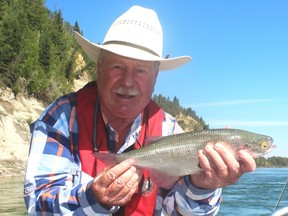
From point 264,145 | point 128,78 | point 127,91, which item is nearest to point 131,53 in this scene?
point 128,78

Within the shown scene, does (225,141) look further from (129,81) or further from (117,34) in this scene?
(117,34)

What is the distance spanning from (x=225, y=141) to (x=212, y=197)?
0.44m

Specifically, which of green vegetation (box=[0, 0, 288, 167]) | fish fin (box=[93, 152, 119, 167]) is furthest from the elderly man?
green vegetation (box=[0, 0, 288, 167])

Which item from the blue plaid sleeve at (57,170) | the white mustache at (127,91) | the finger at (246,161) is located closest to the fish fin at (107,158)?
the blue plaid sleeve at (57,170)

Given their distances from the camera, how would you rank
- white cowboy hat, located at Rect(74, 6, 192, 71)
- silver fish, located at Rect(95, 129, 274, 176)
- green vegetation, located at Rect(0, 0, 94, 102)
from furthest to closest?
green vegetation, located at Rect(0, 0, 94, 102) → white cowboy hat, located at Rect(74, 6, 192, 71) → silver fish, located at Rect(95, 129, 274, 176)

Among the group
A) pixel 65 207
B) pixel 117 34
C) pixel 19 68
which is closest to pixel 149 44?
pixel 117 34

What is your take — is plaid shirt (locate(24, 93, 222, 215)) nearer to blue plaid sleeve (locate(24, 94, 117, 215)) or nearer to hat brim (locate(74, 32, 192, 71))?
blue plaid sleeve (locate(24, 94, 117, 215))

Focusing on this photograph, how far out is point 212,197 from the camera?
133 inches

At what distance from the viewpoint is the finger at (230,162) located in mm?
3045

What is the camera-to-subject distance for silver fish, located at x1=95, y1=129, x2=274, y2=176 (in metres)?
3.39

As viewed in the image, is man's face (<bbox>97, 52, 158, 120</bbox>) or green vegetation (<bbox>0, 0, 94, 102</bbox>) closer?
man's face (<bbox>97, 52, 158, 120</bbox>)

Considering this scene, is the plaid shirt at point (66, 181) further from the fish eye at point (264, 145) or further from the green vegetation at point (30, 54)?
the green vegetation at point (30, 54)

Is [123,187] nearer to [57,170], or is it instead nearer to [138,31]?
[57,170]

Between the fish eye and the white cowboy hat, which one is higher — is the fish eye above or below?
below
